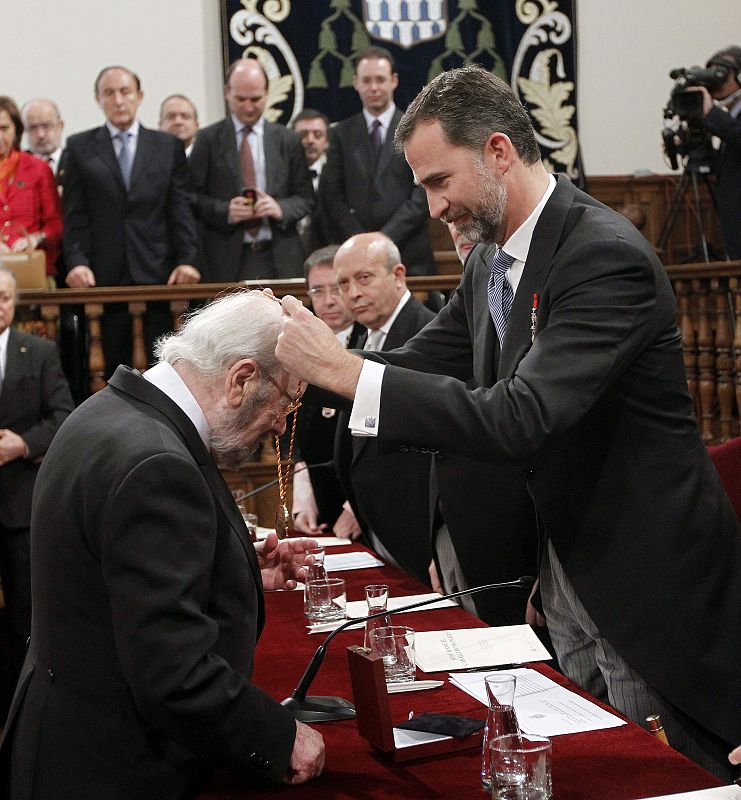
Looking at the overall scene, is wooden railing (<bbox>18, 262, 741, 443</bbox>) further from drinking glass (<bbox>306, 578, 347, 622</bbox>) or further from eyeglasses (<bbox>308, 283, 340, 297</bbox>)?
drinking glass (<bbox>306, 578, 347, 622</bbox>)

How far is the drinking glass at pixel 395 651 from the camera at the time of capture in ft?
6.64

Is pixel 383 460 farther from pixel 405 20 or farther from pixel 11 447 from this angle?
pixel 405 20

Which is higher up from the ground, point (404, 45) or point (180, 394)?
point (404, 45)

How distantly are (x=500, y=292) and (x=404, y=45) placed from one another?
276 inches

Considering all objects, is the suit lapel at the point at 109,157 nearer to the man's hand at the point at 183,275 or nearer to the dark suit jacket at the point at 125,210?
the dark suit jacket at the point at 125,210

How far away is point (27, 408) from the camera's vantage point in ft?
15.3

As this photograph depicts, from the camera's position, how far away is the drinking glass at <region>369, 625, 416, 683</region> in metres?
2.03

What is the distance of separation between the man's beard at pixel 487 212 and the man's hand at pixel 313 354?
0.45 metres

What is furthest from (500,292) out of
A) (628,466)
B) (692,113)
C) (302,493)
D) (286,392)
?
(692,113)

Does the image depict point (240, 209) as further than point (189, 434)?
Yes

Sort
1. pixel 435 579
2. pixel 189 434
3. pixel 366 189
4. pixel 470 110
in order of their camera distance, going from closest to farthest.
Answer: pixel 189 434
pixel 470 110
pixel 435 579
pixel 366 189

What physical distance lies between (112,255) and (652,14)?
608cm

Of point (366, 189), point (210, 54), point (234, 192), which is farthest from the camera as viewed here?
point (210, 54)

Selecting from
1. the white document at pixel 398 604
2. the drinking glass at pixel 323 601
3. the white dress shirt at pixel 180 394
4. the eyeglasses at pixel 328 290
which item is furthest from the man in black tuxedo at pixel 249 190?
the white dress shirt at pixel 180 394
